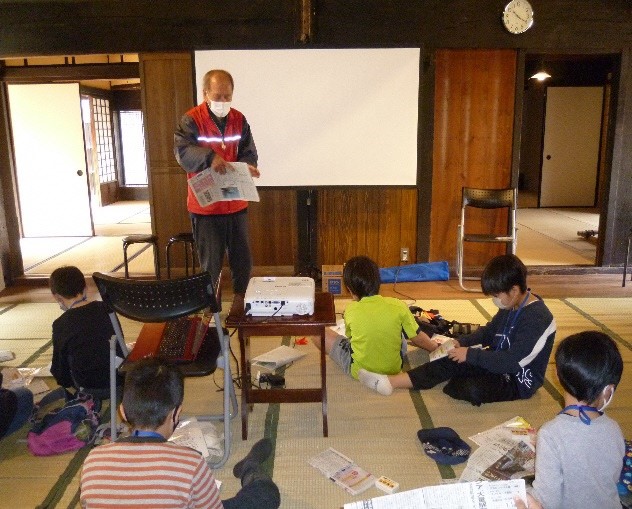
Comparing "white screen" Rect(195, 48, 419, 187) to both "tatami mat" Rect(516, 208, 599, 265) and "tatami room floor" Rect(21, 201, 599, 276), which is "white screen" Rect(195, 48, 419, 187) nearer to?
Answer: "tatami room floor" Rect(21, 201, 599, 276)

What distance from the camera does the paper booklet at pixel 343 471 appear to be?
2121 millimetres

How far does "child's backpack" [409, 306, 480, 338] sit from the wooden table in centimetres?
102

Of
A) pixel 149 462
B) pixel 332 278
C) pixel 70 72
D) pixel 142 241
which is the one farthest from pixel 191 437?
pixel 70 72

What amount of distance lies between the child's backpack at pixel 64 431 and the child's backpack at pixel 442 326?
1.84 metres

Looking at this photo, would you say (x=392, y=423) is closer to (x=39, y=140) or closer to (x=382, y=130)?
(x=382, y=130)

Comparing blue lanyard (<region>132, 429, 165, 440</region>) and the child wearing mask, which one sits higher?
blue lanyard (<region>132, 429, 165, 440</region>)

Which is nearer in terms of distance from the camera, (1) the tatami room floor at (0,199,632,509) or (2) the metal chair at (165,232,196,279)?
(1) the tatami room floor at (0,199,632,509)

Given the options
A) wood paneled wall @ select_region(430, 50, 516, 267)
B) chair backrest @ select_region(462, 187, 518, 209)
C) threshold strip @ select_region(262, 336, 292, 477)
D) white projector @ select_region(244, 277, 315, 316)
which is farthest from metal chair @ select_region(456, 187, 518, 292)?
white projector @ select_region(244, 277, 315, 316)

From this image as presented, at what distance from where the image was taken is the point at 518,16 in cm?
462

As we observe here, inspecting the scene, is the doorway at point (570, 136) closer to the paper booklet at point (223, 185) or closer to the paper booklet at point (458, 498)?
the paper booklet at point (223, 185)

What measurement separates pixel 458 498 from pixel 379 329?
4.41 feet

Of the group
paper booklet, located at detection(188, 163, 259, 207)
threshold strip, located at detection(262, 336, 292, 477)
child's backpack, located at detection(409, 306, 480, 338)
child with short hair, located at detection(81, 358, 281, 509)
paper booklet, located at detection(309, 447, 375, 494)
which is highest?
paper booklet, located at detection(188, 163, 259, 207)

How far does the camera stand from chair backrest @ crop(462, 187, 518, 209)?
4.73m

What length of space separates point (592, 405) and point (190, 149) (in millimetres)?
2709
